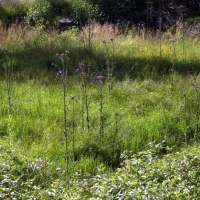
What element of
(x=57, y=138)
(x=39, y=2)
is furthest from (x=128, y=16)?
(x=57, y=138)

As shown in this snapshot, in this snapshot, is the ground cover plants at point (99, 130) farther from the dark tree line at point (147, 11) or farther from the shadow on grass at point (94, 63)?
the dark tree line at point (147, 11)

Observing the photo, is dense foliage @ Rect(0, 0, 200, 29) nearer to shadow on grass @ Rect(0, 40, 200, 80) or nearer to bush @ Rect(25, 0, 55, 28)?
bush @ Rect(25, 0, 55, 28)

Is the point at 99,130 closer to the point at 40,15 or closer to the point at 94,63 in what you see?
the point at 94,63

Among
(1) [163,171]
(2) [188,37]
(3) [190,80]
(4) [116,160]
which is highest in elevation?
(2) [188,37]

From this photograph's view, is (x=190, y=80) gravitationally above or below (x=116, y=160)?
above

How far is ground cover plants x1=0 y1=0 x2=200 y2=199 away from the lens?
2.48m

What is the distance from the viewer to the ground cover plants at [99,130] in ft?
8.13

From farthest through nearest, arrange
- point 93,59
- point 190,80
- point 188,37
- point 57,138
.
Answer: point 188,37
point 93,59
point 190,80
point 57,138

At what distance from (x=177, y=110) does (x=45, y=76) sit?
356 centimetres

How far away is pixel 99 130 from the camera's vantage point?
3912 mm

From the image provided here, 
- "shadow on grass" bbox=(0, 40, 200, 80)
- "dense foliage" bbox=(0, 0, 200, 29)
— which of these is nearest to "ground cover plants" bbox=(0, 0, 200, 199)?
"shadow on grass" bbox=(0, 40, 200, 80)

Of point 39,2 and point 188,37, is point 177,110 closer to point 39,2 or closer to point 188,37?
point 188,37

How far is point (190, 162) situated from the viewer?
2701 millimetres

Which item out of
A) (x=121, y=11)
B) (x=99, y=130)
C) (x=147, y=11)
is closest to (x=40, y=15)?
(x=121, y=11)
